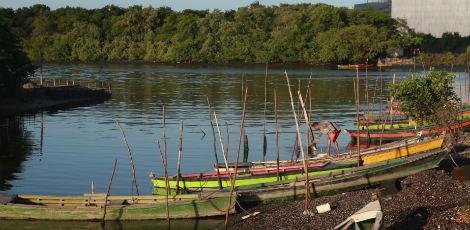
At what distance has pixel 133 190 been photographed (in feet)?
123

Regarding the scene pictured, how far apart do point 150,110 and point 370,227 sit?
59135 millimetres

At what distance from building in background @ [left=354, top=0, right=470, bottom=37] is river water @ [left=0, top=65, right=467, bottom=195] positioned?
247 ft

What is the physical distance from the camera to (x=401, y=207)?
26.7 metres

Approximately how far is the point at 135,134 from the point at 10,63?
65.1ft

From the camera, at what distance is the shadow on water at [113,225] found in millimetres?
28938

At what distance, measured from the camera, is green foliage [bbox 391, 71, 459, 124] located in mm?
42812

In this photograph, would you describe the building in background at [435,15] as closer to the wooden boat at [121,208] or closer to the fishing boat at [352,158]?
the fishing boat at [352,158]

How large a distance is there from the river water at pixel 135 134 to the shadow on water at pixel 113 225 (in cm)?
746

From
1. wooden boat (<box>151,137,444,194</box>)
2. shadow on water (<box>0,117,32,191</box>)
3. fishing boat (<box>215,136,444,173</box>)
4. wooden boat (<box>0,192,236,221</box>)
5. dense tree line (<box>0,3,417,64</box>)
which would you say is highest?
dense tree line (<box>0,3,417,64</box>)

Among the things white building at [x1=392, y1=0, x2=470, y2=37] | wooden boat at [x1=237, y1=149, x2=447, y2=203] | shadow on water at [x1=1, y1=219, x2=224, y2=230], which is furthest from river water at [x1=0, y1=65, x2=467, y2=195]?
white building at [x1=392, y1=0, x2=470, y2=37]

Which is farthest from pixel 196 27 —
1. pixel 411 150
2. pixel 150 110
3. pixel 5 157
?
pixel 411 150

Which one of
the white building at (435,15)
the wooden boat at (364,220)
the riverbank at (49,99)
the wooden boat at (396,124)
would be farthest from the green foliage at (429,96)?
the white building at (435,15)

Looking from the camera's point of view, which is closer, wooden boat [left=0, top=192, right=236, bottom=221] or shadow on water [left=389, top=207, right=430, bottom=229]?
shadow on water [left=389, top=207, right=430, bottom=229]

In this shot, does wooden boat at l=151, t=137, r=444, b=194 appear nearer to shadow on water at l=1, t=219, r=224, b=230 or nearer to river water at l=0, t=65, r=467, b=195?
shadow on water at l=1, t=219, r=224, b=230
